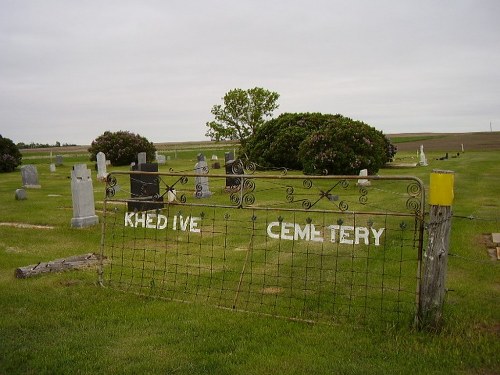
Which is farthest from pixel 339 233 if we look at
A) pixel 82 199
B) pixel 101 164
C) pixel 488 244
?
pixel 101 164

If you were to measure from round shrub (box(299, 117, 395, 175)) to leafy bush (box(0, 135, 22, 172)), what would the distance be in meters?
21.5

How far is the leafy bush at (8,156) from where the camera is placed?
3462cm

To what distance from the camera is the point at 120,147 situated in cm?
3784

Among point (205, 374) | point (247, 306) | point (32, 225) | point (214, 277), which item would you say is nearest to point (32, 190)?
point (32, 225)

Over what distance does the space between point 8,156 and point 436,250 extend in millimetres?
35096

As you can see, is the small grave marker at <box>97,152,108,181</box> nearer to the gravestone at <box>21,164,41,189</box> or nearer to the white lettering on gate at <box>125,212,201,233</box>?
the gravestone at <box>21,164,41,189</box>

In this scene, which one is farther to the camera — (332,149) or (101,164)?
(101,164)

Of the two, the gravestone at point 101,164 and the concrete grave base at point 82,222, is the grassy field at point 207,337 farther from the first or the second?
the gravestone at point 101,164

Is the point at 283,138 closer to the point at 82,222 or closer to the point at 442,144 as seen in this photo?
the point at 82,222

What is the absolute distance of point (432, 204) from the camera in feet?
17.5

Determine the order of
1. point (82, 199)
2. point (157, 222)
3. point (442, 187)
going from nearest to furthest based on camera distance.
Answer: point (442, 187), point (157, 222), point (82, 199)

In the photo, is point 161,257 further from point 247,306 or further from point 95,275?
point 247,306

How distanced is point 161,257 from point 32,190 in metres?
15.2

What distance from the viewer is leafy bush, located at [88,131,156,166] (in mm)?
37750
